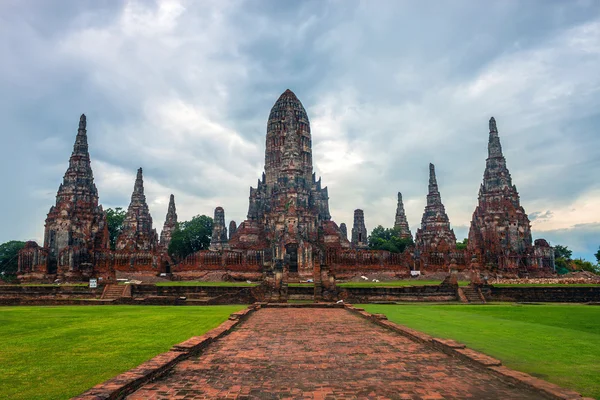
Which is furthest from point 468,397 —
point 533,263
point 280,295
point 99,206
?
point 99,206

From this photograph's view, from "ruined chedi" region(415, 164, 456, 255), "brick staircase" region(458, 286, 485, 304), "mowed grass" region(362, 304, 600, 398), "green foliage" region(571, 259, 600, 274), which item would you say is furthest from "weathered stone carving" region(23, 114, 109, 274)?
"green foliage" region(571, 259, 600, 274)

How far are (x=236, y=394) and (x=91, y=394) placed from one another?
6.01 ft

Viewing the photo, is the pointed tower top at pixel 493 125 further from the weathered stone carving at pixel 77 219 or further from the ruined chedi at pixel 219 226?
the weathered stone carving at pixel 77 219

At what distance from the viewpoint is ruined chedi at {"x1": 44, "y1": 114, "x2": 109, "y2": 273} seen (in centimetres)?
5050

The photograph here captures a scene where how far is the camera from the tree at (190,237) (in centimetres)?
7025

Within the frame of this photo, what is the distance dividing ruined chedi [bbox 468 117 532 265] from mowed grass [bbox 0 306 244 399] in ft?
140

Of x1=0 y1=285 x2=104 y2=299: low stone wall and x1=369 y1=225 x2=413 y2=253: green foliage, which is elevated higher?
x1=369 y1=225 x2=413 y2=253: green foliage

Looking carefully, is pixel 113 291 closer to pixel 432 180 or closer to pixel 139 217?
pixel 139 217

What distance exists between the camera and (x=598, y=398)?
620cm

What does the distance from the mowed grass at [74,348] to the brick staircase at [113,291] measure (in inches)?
530

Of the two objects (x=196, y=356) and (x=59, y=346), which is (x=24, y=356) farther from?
(x=196, y=356)

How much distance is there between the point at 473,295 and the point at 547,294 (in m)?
4.61

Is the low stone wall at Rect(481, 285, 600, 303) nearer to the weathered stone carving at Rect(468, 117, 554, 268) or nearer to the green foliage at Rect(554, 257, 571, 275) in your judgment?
the weathered stone carving at Rect(468, 117, 554, 268)

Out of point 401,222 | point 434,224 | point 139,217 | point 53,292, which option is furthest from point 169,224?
point 53,292
